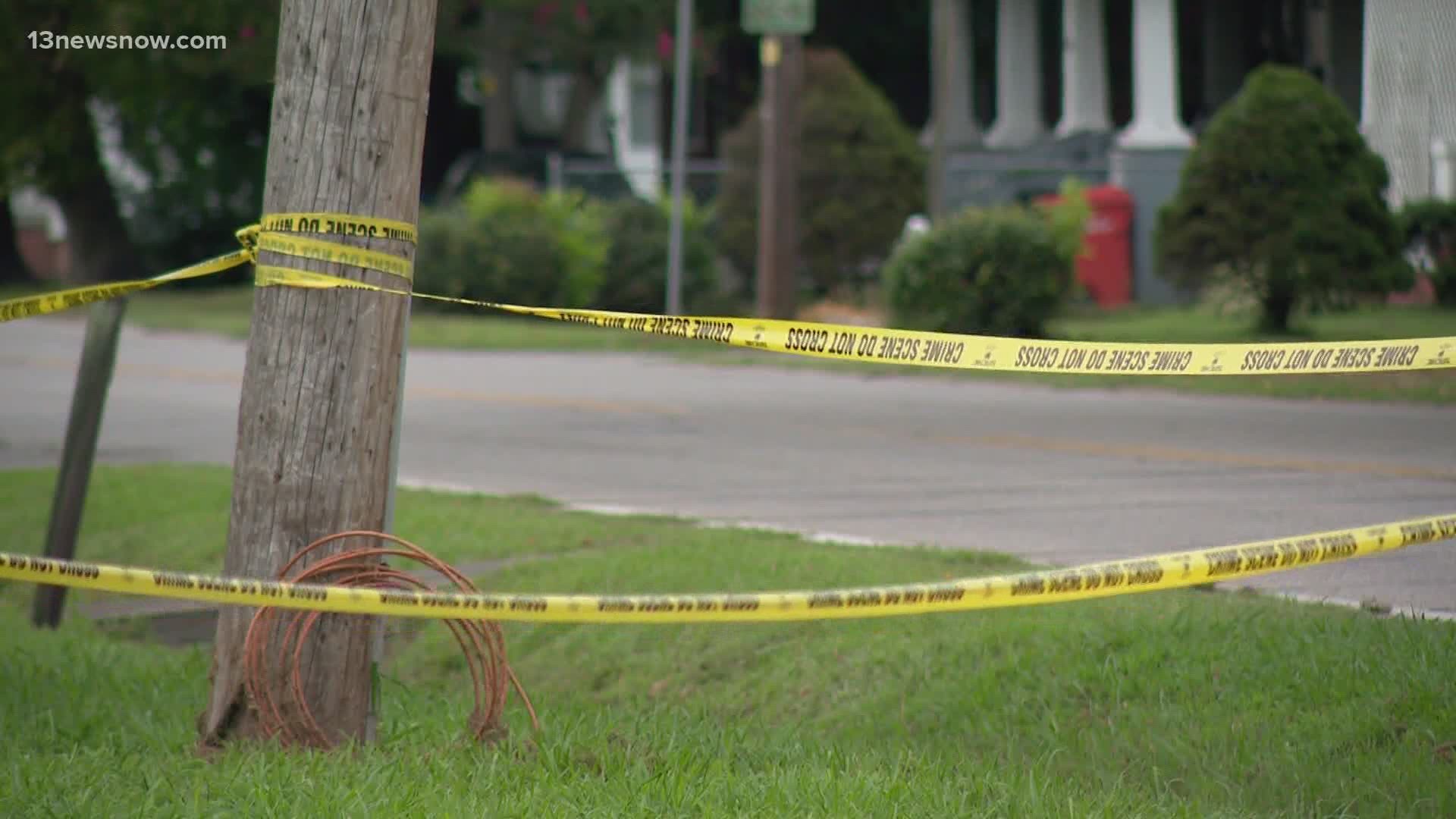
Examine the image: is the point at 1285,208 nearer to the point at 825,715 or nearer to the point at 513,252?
the point at 513,252

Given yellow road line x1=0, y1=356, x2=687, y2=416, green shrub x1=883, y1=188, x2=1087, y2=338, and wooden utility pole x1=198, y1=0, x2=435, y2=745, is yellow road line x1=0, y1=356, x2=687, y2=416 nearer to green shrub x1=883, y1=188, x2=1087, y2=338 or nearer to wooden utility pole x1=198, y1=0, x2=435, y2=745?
green shrub x1=883, y1=188, x2=1087, y2=338

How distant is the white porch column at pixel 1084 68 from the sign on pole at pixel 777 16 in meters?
9.70

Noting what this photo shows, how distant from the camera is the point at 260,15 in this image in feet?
46.9

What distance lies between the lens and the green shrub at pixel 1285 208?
18.1 m

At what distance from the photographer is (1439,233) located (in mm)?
21922

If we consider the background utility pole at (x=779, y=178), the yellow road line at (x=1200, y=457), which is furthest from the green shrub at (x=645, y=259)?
the yellow road line at (x=1200, y=457)

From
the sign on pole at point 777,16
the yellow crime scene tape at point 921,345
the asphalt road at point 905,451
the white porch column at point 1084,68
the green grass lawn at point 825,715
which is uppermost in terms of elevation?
the white porch column at point 1084,68

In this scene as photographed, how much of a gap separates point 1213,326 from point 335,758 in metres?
16.0

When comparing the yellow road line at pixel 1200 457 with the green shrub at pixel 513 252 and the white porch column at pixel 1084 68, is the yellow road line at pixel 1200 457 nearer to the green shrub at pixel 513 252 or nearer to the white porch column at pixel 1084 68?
the green shrub at pixel 513 252

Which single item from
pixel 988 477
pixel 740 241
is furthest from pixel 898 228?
pixel 988 477

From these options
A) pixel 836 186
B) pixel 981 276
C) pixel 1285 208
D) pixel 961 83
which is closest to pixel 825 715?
pixel 981 276

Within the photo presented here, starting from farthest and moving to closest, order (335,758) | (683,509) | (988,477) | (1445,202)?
(1445,202) < (988,477) < (683,509) < (335,758)

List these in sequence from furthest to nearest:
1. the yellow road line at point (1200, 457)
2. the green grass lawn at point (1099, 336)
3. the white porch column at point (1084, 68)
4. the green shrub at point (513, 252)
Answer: the white porch column at point (1084, 68)
the green shrub at point (513, 252)
the green grass lawn at point (1099, 336)
the yellow road line at point (1200, 457)

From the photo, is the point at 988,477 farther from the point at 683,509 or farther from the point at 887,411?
the point at 887,411
